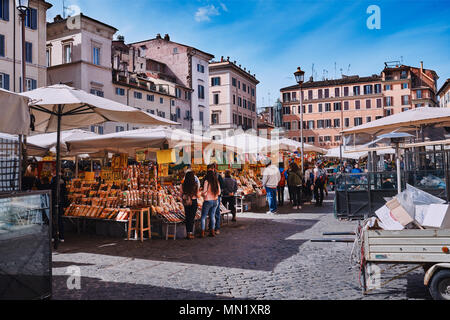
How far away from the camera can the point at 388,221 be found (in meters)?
4.71

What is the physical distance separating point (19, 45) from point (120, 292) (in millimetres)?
28214

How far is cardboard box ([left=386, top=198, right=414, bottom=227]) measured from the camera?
4.53 m

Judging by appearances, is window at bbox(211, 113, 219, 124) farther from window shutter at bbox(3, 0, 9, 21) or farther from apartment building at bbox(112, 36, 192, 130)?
window shutter at bbox(3, 0, 9, 21)

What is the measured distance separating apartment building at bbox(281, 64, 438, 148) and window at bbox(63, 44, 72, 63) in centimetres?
4582

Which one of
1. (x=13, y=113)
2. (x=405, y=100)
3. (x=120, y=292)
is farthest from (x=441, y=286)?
(x=405, y=100)

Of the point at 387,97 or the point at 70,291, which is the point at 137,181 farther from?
the point at 387,97

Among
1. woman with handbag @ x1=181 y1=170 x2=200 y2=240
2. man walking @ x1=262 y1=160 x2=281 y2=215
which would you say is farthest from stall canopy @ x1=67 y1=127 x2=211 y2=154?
man walking @ x1=262 y1=160 x2=281 y2=215

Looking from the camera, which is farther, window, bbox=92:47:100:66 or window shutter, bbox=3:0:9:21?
window, bbox=92:47:100:66

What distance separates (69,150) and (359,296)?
27.4 ft

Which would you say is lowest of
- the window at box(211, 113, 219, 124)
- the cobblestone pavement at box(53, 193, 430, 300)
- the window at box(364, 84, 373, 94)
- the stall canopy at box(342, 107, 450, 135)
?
the cobblestone pavement at box(53, 193, 430, 300)

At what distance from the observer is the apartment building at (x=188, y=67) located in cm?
4712

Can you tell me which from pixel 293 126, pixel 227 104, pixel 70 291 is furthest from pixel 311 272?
pixel 293 126

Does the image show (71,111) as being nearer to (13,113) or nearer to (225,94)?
(13,113)

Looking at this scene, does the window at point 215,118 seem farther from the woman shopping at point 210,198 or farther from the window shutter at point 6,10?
the woman shopping at point 210,198
